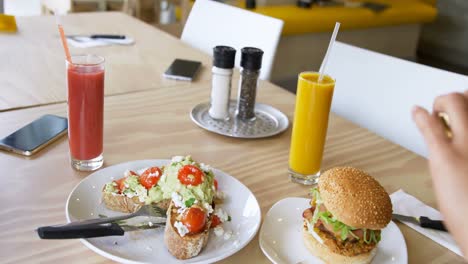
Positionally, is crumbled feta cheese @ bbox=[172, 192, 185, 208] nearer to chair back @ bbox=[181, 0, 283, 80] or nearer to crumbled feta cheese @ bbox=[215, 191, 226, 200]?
crumbled feta cheese @ bbox=[215, 191, 226, 200]

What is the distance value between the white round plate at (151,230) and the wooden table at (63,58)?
459 millimetres

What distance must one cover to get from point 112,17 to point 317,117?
1.54 m

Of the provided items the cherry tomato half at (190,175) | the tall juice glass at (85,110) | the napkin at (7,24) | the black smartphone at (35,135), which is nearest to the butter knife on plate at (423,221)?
the cherry tomato half at (190,175)

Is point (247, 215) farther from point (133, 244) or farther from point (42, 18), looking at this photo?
point (42, 18)

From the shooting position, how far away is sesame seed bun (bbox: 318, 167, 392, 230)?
2.58 ft

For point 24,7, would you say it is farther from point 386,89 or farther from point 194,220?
point 194,220

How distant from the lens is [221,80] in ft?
4.05

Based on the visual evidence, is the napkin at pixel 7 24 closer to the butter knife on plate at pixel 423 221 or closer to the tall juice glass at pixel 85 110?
the tall juice glass at pixel 85 110

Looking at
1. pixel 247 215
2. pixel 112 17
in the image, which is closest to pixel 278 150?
pixel 247 215

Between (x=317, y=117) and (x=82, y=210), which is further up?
(x=317, y=117)

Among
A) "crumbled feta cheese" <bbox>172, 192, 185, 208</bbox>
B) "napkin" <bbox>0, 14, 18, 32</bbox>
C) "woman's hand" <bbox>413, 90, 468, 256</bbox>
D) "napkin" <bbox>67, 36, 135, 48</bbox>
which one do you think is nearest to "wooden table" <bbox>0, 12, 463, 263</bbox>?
"crumbled feta cheese" <bbox>172, 192, 185, 208</bbox>

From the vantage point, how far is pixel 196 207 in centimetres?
78

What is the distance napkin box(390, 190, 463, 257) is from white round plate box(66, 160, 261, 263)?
1.00 ft

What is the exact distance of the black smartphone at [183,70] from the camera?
153 centimetres
